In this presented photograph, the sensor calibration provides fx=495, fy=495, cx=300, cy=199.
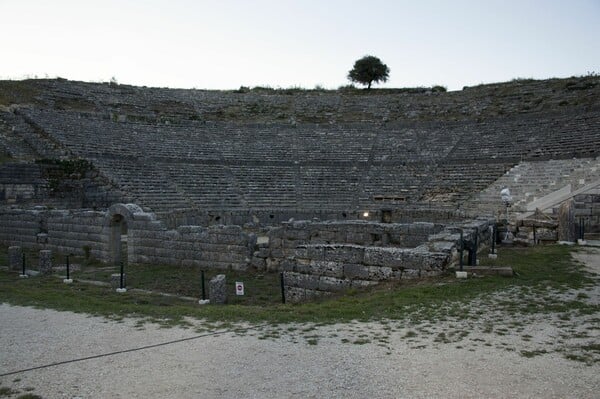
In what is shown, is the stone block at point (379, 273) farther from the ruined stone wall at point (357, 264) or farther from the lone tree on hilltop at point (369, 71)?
the lone tree on hilltop at point (369, 71)

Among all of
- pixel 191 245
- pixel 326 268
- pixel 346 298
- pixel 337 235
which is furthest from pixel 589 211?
pixel 191 245

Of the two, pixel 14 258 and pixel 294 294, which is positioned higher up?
pixel 14 258

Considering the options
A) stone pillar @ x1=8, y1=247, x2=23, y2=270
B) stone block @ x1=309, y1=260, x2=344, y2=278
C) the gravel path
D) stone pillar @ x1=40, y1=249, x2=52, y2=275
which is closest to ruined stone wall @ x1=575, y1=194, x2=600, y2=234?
stone block @ x1=309, y1=260, x2=344, y2=278

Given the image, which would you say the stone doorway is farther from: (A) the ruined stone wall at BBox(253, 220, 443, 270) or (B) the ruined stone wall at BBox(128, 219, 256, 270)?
(A) the ruined stone wall at BBox(253, 220, 443, 270)

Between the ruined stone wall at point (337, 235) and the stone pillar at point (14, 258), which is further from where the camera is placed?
the stone pillar at point (14, 258)

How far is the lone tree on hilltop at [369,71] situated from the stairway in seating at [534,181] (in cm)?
3403

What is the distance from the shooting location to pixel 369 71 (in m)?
62.6

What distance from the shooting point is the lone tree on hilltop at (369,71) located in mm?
62625

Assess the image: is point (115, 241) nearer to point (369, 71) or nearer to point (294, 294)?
point (294, 294)

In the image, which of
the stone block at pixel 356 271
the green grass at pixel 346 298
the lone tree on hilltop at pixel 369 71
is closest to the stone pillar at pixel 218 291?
the green grass at pixel 346 298

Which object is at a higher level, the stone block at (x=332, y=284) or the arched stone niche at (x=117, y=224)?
the arched stone niche at (x=117, y=224)

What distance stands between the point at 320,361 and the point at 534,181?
26673 mm

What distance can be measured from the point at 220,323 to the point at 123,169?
26636 mm

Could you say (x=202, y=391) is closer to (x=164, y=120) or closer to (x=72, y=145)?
(x=72, y=145)
